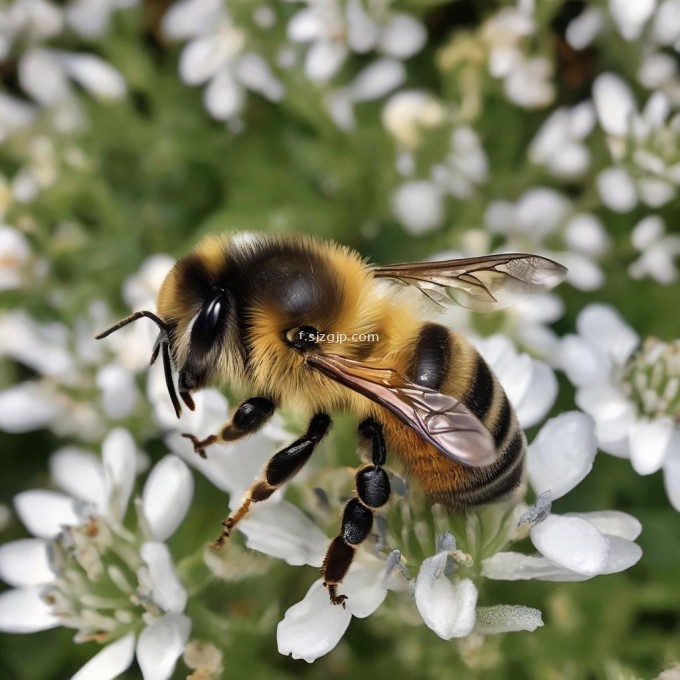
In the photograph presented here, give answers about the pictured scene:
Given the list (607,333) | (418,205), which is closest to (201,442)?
(607,333)

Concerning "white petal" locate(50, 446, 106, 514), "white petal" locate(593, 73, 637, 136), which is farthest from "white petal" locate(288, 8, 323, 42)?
"white petal" locate(50, 446, 106, 514)

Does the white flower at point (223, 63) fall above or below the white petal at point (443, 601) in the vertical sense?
above

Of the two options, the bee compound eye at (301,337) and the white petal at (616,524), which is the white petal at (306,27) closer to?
the bee compound eye at (301,337)

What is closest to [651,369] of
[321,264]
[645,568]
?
[645,568]

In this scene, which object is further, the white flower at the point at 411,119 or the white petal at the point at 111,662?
the white flower at the point at 411,119

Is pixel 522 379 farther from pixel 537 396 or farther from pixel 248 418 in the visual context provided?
pixel 248 418

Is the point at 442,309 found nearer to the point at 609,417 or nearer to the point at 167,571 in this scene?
the point at 609,417

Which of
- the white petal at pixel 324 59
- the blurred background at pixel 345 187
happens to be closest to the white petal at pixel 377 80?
the blurred background at pixel 345 187
